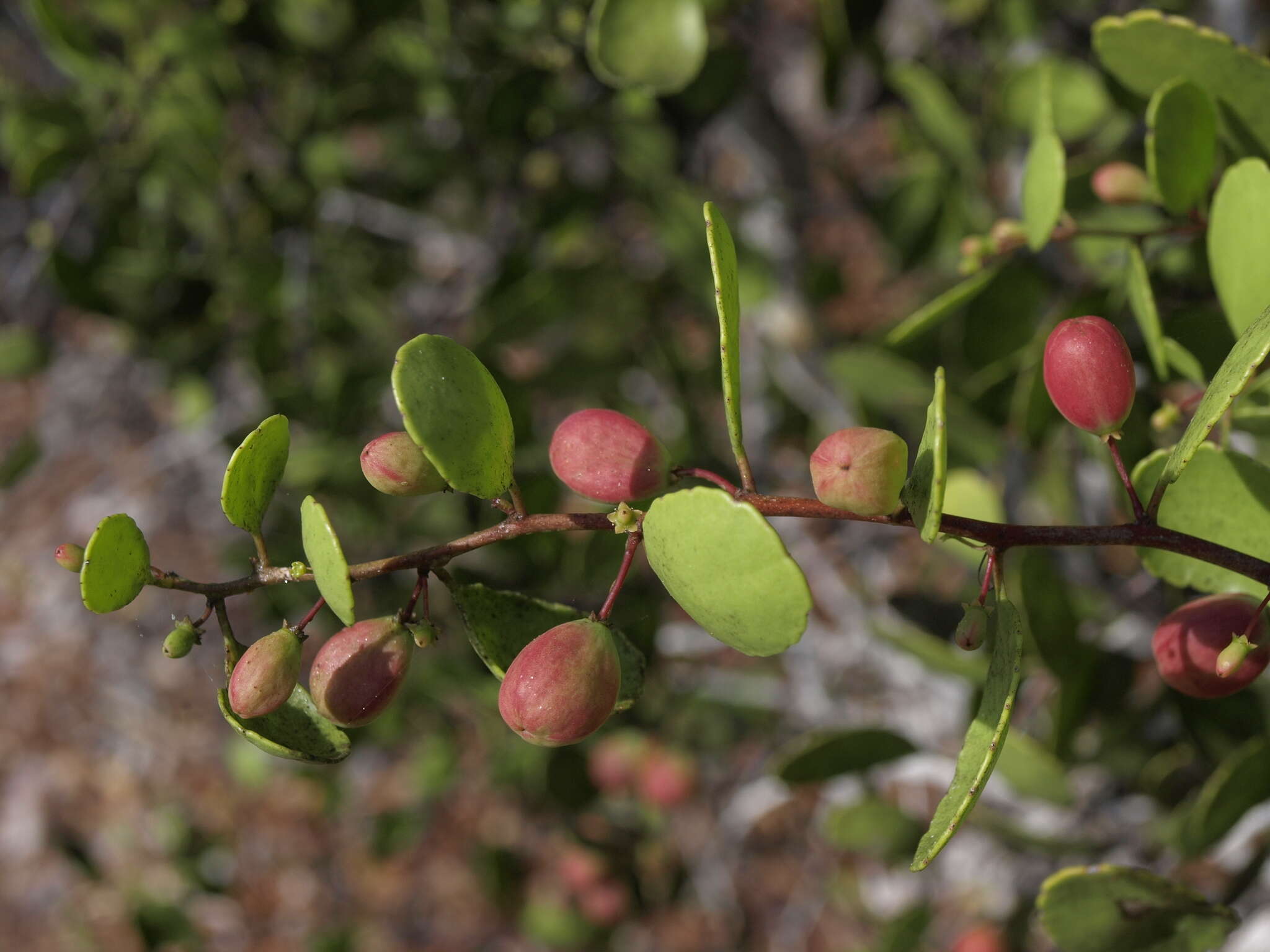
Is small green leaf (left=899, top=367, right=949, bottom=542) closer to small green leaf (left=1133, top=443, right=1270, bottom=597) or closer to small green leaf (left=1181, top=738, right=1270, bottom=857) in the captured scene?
small green leaf (left=1133, top=443, right=1270, bottom=597)

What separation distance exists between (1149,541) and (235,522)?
1.67 feet

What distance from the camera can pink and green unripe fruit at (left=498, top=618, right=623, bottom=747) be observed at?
21.8 inches

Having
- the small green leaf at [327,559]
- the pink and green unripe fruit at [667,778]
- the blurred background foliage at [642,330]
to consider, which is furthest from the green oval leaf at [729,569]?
the pink and green unripe fruit at [667,778]

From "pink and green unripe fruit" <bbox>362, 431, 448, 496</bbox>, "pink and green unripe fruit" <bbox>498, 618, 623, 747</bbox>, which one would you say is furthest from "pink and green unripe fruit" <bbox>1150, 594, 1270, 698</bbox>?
"pink and green unripe fruit" <bbox>362, 431, 448, 496</bbox>

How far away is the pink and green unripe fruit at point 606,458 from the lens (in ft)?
1.93

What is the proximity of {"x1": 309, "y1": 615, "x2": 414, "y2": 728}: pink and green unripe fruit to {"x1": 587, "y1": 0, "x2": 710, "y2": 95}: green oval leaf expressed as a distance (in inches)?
21.9

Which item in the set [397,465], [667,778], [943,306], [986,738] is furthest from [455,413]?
Result: [667,778]

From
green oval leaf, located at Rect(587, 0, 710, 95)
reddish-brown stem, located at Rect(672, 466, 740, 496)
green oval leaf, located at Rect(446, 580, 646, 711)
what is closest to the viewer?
reddish-brown stem, located at Rect(672, 466, 740, 496)

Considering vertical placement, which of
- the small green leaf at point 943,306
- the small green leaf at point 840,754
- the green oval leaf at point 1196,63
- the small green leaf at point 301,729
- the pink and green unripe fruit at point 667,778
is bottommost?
the pink and green unripe fruit at point 667,778

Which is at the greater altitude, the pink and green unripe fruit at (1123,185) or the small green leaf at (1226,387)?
the small green leaf at (1226,387)

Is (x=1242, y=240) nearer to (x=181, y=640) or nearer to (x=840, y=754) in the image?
(x=840, y=754)

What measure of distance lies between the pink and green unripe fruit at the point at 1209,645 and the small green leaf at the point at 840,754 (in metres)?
0.40

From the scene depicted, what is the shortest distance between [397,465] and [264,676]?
0.45 ft

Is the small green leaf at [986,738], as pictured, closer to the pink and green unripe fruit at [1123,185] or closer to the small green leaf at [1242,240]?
the small green leaf at [1242,240]
